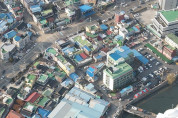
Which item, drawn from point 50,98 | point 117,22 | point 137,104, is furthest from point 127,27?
point 50,98

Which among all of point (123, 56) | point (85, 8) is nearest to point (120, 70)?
point (123, 56)

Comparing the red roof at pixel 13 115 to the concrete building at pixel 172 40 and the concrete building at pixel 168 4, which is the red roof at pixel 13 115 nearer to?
the concrete building at pixel 172 40

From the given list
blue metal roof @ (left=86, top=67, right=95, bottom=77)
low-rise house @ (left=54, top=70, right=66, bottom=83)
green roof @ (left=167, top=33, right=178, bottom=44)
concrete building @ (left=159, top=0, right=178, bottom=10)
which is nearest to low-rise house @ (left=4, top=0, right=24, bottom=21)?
low-rise house @ (left=54, top=70, right=66, bottom=83)

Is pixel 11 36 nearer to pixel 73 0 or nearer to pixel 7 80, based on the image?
pixel 7 80

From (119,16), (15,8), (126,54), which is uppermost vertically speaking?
(15,8)

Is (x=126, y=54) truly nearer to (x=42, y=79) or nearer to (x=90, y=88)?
(x=90, y=88)

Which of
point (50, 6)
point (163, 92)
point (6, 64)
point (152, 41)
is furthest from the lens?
point (50, 6)
